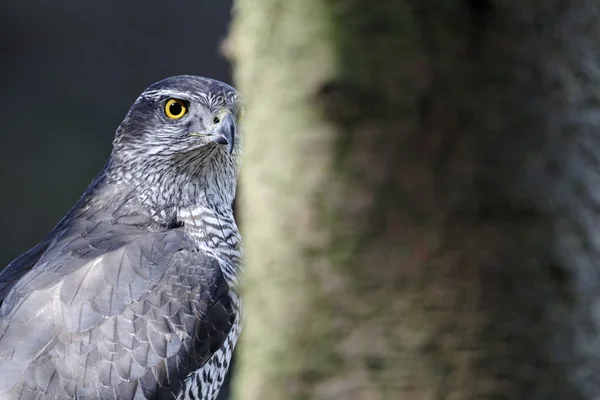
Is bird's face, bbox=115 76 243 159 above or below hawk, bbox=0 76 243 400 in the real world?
above

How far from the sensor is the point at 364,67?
0.84 metres

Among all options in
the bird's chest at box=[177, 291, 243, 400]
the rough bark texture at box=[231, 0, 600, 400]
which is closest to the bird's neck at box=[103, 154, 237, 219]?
the bird's chest at box=[177, 291, 243, 400]

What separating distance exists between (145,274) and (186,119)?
2.02 feet

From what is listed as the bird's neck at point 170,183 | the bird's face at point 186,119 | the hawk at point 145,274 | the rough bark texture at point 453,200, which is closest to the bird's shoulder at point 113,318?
the hawk at point 145,274

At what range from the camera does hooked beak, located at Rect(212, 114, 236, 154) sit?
295 cm

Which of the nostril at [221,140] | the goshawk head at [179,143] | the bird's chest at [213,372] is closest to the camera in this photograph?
the bird's chest at [213,372]

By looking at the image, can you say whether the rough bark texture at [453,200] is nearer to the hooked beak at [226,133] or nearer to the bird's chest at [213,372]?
the bird's chest at [213,372]

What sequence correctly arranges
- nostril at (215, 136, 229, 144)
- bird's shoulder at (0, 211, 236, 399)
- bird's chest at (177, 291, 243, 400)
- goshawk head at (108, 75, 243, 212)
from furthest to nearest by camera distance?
goshawk head at (108, 75, 243, 212) → nostril at (215, 136, 229, 144) → bird's chest at (177, 291, 243, 400) → bird's shoulder at (0, 211, 236, 399)

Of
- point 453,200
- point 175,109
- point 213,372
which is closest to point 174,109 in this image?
point 175,109

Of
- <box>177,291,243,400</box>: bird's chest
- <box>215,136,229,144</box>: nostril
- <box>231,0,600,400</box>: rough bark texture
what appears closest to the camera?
<box>231,0,600,400</box>: rough bark texture

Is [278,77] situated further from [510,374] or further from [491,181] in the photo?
[510,374]

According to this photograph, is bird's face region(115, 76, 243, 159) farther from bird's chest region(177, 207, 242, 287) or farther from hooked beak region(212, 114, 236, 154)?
bird's chest region(177, 207, 242, 287)

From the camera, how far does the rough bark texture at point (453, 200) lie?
0.83 metres

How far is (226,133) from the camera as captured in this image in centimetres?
296
